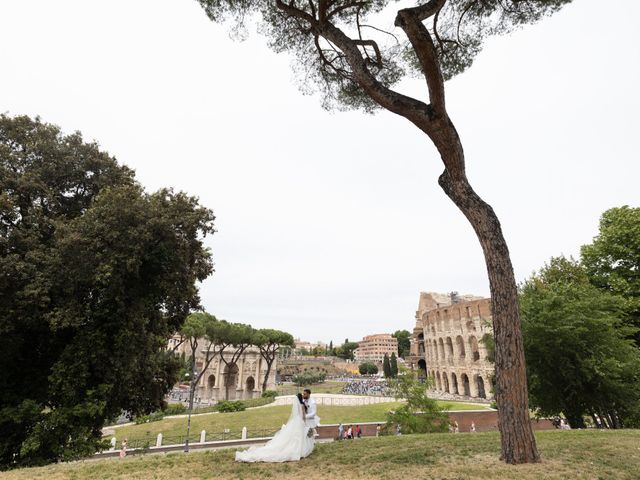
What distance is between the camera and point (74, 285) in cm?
962

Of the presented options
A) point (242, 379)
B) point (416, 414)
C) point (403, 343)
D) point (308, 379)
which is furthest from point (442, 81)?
point (403, 343)

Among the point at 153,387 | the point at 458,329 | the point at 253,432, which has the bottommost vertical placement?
the point at 253,432

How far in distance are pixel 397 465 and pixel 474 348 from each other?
124 ft

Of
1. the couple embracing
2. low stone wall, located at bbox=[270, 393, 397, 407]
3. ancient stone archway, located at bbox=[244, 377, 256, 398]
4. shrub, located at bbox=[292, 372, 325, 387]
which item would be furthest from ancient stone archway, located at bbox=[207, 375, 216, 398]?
the couple embracing

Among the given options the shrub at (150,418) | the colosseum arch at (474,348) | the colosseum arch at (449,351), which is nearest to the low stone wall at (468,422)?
the shrub at (150,418)

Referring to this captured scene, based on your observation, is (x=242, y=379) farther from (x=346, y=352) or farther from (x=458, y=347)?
(x=346, y=352)

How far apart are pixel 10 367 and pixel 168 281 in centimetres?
502

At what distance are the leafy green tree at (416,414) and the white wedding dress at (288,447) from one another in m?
11.7

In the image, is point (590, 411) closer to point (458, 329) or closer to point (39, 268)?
point (39, 268)

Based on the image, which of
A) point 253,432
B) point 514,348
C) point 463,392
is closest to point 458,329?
point 463,392

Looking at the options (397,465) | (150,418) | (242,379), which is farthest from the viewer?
(242,379)

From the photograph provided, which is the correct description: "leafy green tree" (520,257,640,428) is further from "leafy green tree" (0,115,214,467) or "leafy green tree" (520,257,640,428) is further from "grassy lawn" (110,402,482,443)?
"leafy green tree" (0,115,214,467)

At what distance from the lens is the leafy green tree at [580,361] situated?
11.7m

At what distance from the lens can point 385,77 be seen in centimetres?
997
